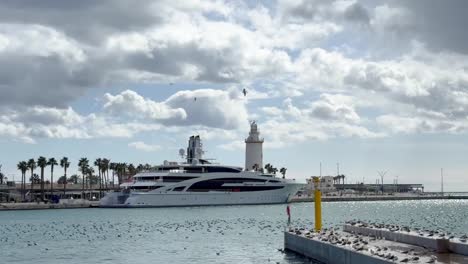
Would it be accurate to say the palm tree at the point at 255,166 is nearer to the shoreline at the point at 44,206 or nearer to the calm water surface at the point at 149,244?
the shoreline at the point at 44,206

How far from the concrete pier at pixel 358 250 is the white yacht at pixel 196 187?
73332mm

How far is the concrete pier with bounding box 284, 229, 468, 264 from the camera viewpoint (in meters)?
27.9

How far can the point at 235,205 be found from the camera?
400 feet

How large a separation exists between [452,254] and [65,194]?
142543 millimetres

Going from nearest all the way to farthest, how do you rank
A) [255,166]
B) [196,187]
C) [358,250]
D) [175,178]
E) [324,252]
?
[358,250] → [324,252] → [175,178] → [196,187] → [255,166]

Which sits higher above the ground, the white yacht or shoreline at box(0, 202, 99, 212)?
the white yacht

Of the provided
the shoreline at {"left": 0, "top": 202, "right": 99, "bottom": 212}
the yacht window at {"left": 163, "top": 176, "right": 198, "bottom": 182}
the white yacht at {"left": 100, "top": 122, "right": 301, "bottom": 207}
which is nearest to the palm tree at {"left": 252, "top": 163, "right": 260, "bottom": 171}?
the white yacht at {"left": 100, "top": 122, "right": 301, "bottom": 207}

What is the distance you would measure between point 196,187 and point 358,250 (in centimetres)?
8871

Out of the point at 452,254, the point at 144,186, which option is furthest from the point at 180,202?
→ the point at 452,254

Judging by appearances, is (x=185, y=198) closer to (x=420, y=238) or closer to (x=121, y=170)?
(x=121, y=170)

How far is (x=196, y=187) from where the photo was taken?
119m

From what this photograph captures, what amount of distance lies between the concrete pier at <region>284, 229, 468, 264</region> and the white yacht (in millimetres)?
73332

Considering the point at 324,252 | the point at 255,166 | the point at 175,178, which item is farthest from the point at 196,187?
the point at 324,252

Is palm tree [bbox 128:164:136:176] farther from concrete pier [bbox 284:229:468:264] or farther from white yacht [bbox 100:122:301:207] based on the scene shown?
concrete pier [bbox 284:229:468:264]
